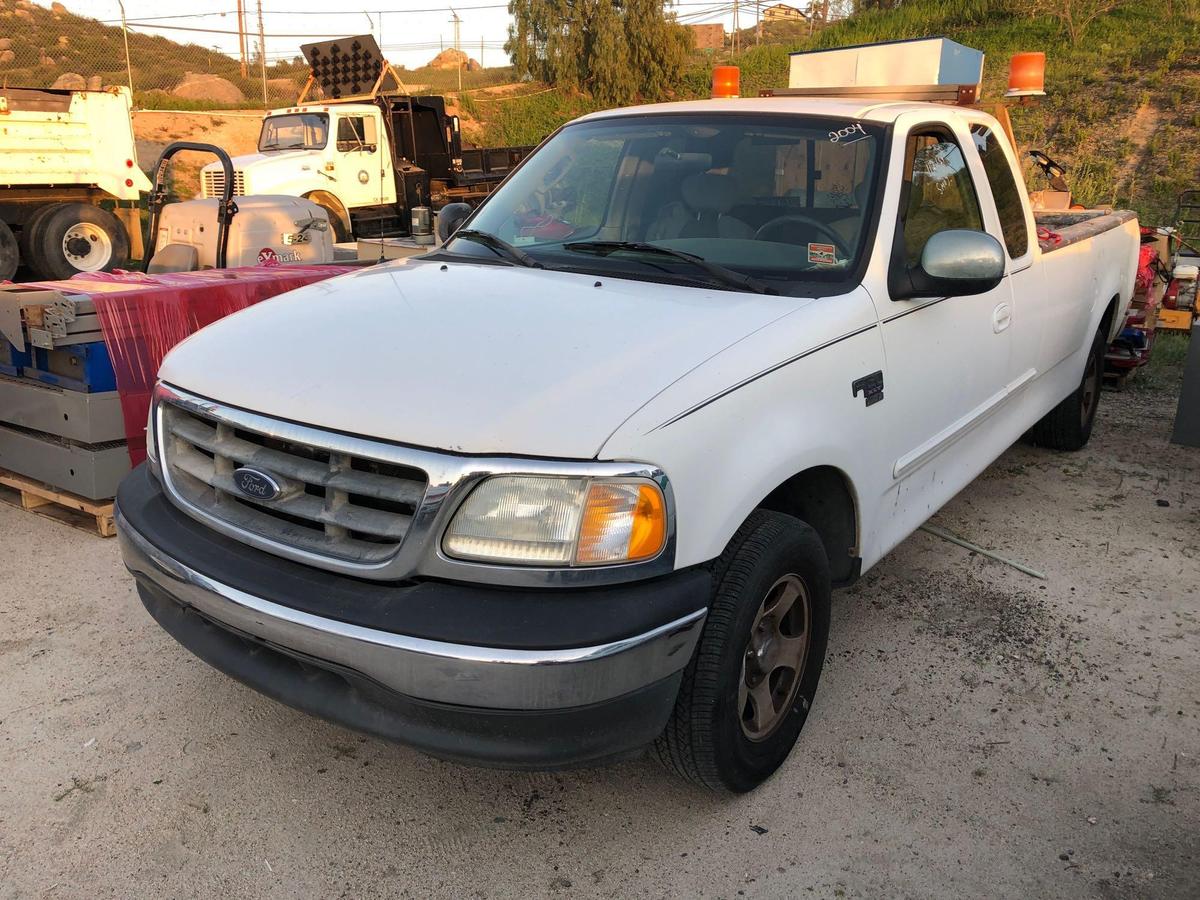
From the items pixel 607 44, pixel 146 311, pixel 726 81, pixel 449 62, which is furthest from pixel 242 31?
pixel 146 311

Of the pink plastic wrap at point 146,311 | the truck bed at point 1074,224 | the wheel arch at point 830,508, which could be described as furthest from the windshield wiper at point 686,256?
the pink plastic wrap at point 146,311

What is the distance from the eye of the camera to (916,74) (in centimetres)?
928

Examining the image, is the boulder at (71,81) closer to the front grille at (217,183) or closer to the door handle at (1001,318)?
the front grille at (217,183)

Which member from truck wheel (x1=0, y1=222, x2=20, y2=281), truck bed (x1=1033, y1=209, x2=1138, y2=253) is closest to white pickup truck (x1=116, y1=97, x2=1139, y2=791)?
truck bed (x1=1033, y1=209, x2=1138, y2=253)

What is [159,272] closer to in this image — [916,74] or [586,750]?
[586,750]

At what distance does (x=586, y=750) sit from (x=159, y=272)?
208 inches

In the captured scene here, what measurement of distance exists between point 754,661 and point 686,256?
4.10 ft

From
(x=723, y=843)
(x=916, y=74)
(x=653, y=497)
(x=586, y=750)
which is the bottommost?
(x=723, y=843)

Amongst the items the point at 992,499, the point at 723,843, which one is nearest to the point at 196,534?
the point at 723,843

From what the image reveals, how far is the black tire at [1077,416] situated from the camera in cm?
534

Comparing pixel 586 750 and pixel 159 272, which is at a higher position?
pixel 159 272

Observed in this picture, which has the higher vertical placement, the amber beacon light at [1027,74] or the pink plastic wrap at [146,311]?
the amber beacon light at [1027,74]

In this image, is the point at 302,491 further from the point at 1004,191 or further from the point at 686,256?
the point at 1004,191

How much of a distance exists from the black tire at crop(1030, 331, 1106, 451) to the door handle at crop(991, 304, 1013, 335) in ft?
5.29
